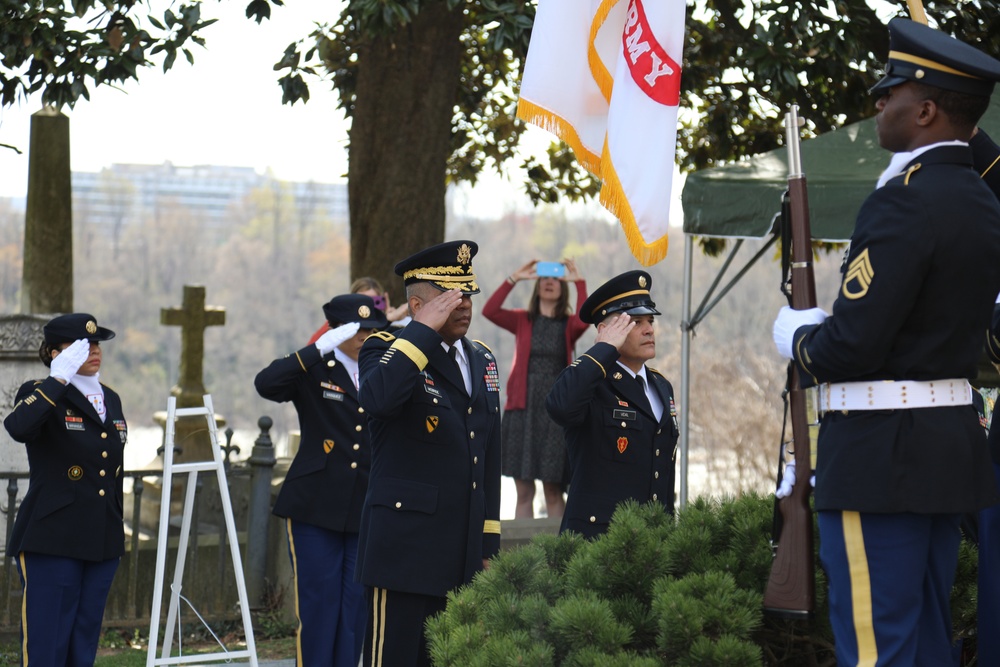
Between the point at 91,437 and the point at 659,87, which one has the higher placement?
A: the point at 659,87

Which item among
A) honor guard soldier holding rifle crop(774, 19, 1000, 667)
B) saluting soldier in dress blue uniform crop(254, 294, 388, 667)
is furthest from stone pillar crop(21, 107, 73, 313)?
honor guard soldier holding rifle crop(774, 19, 1000, 667)

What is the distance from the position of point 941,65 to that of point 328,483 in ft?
12.3

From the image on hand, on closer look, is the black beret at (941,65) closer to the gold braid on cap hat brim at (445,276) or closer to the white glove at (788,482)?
the white glove at (788,482)

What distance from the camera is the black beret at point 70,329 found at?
583 centimetres

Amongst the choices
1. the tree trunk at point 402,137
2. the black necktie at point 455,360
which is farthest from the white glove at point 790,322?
the tree trunk at point 402,137

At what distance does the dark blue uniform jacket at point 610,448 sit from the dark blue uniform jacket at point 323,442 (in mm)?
1273

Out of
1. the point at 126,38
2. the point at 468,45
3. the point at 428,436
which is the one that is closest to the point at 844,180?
the point at 428,436

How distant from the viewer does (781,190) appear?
7.28 meters

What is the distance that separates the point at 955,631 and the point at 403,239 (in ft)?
18.1

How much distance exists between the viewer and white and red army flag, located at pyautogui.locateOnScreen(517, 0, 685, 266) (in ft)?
15.1

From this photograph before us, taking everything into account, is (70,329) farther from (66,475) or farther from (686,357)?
(686,357)

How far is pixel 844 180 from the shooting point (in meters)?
7.12

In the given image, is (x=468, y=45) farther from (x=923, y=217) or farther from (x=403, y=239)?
(x=923, y=217)

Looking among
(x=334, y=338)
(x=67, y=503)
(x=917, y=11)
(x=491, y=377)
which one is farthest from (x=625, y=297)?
(x=67, y=503)
